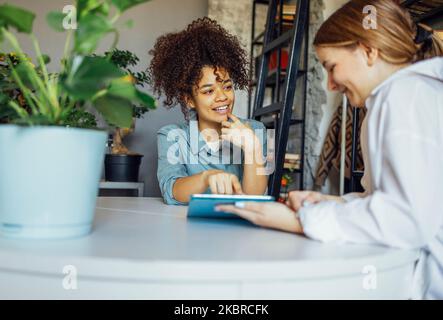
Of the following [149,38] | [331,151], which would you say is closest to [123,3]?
[331,151]

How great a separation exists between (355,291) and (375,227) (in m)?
0.11

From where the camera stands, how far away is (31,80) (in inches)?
27.8

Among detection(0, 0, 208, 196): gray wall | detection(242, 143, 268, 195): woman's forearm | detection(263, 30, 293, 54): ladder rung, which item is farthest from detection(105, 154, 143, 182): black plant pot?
detection(242, 143, 268, 195): woman's forearm

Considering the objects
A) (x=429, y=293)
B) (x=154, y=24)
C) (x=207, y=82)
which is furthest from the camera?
(x=154, y=24)

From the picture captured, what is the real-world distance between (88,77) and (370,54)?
0.52 metres

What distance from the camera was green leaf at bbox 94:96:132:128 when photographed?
0.72 m

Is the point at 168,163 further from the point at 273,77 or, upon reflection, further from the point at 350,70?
the point at 273,77

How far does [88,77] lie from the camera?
63 cm

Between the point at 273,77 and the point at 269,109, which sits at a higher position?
the point at 273,77

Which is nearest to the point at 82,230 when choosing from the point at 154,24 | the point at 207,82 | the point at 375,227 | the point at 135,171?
the point at 375,227

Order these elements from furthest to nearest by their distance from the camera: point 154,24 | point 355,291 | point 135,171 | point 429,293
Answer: point 154,24 < point 135,171 < point 429,293 < point 355,291

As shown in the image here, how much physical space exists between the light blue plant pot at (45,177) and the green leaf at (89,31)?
4.7 inches

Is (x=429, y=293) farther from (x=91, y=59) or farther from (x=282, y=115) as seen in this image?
(x=282, y=115)

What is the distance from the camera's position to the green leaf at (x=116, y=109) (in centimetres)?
72
